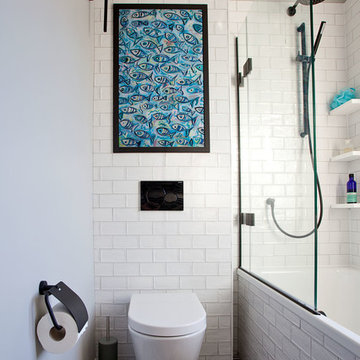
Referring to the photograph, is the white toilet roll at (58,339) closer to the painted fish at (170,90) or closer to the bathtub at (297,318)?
the bathtub at (297,318)

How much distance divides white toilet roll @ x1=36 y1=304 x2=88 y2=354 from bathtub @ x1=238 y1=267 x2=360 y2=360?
0.91 m

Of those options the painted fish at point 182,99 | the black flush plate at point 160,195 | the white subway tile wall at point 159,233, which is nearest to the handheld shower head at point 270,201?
the white subway tile wall at point 159,233

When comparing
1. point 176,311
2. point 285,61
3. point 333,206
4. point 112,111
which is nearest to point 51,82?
point 112,111

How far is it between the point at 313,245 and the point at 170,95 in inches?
56.4

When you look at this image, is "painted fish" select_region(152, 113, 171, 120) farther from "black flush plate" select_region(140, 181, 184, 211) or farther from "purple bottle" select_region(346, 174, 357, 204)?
"purple bottle" select_region(346, 174, 357, 204)

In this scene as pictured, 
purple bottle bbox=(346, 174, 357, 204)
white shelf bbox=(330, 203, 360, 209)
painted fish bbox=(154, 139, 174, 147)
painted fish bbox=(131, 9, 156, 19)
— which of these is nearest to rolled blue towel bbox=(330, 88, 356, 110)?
purple bottle bbox=(346, 174, 357, 204)

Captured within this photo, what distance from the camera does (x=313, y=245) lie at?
5.02 ft

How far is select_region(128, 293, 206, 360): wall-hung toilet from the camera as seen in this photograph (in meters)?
1.76

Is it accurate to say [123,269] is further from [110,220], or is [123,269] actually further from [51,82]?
[51,82]

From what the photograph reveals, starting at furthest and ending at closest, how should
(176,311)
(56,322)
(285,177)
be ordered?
(176,311)
(285,177)
(56,322)

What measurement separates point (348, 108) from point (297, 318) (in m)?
1.57

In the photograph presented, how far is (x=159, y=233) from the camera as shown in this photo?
8.10ft

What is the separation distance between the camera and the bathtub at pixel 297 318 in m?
1.34

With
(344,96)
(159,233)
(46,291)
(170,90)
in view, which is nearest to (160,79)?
(170,90)
